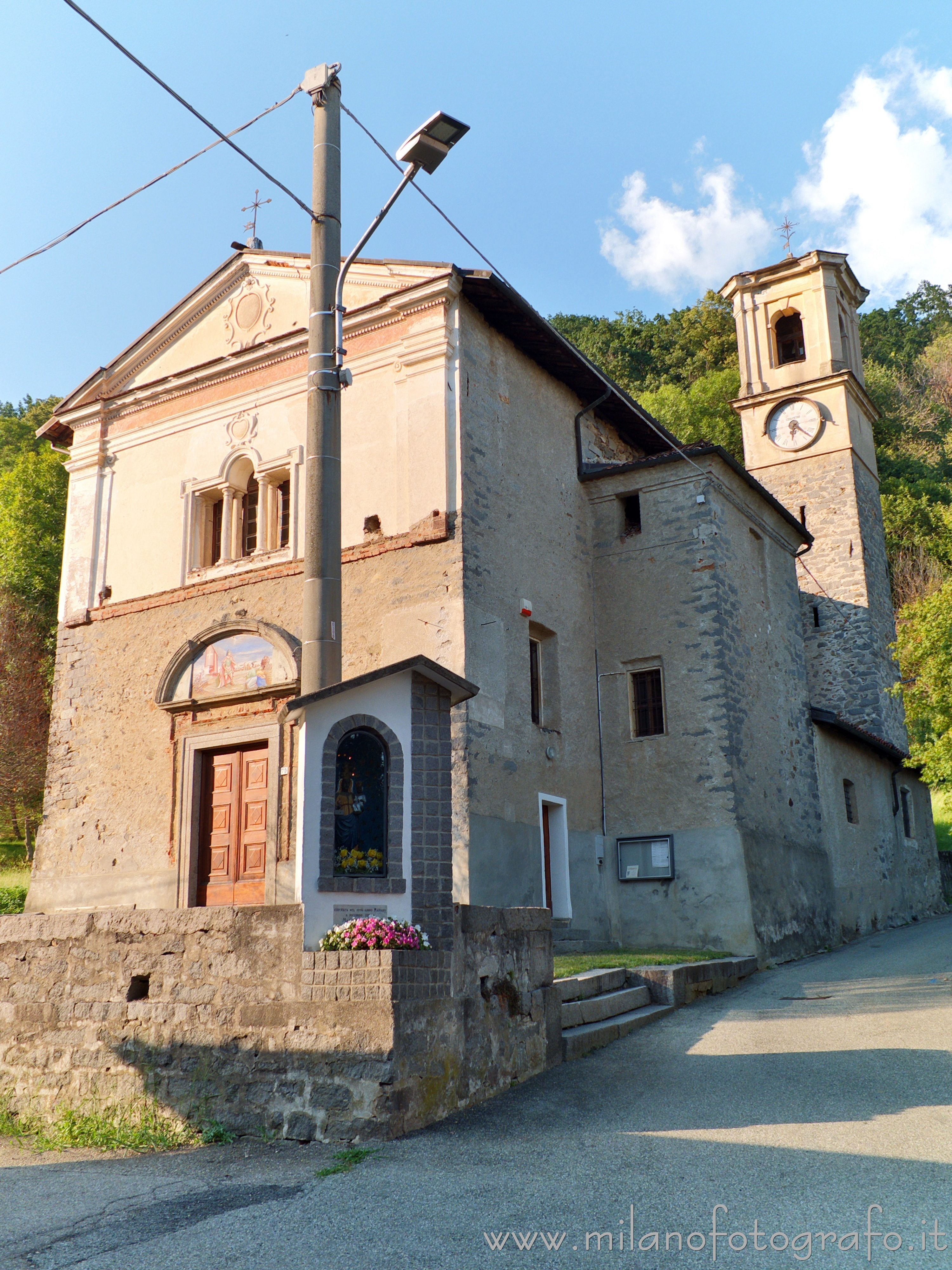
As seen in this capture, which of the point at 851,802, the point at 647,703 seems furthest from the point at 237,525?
the point at 851,802

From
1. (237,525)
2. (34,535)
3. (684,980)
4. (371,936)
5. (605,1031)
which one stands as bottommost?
(605,1031)

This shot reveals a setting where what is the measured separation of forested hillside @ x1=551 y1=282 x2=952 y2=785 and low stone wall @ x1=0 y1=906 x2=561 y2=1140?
25191 millimetres

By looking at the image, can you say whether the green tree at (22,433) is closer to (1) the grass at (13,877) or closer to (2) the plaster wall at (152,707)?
(1) the grass at (13,877)

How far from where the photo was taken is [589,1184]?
202 inches

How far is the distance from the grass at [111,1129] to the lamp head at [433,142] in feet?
24.2

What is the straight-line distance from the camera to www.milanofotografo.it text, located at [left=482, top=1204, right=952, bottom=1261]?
4.17 meters

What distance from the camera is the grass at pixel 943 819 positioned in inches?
1193

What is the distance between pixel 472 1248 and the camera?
4.35 metres

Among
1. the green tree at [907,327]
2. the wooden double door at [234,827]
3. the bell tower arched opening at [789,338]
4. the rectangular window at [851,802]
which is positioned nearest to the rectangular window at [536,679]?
the wooden double door at [234,827]

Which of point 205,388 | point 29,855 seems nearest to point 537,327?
point 205,388

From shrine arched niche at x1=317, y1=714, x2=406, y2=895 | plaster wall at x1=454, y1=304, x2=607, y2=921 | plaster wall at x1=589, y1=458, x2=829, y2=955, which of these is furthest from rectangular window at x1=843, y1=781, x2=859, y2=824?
shrine arched niche at x1=317, y1=714, x2=406, y2=895

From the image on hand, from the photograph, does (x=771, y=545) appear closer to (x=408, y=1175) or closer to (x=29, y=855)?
(x=408, y=1175)

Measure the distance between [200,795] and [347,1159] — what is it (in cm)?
887

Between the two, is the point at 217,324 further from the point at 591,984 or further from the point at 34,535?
the point at 34,535
